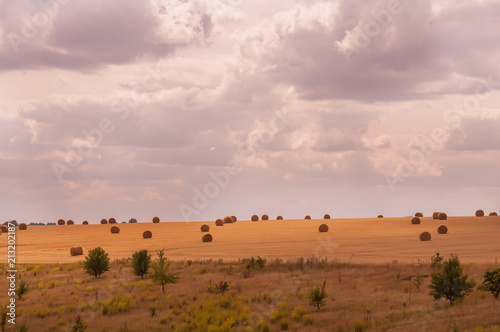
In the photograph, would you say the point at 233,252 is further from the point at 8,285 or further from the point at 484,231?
the point at 484,231

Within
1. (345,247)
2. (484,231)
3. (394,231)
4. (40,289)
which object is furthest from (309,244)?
(40,289)

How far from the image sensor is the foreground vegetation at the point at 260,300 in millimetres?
21406

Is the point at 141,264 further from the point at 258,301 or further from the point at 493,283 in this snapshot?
the point at 493,283

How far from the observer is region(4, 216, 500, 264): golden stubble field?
38938 mm

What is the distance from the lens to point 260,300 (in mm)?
25828

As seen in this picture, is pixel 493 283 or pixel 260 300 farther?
pixel 260 300

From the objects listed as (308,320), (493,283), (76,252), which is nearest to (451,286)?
(493,283)

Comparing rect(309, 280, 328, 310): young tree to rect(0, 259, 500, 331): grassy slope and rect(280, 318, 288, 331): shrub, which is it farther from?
rect(280, 318, 288, 331): shrub

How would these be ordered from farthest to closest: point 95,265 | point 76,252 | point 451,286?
point 76,252 < point 95,265 < point 451,286

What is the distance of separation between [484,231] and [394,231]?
910 cm

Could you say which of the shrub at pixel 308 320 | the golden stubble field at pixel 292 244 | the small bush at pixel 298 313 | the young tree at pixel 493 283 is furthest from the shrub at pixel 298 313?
the golden stubble field at pixel 292 244

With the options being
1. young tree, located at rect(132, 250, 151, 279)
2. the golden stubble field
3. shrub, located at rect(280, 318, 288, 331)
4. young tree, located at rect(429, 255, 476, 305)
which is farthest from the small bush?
young tree, located at rect(132, 250, 151, 279)

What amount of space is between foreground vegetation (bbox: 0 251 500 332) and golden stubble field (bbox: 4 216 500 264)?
5.57 meters

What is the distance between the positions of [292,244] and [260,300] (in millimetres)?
22932
